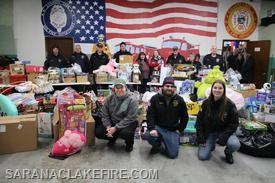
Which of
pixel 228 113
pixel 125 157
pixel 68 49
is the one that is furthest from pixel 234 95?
pixel 68 49

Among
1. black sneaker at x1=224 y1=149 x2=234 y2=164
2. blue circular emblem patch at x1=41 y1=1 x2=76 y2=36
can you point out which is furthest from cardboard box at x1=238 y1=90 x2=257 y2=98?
blue circular emblem patch at x1=41 y1=1 x2=76 y2=36

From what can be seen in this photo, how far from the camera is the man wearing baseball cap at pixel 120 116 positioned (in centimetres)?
304

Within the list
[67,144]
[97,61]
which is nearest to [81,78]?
[97,61]

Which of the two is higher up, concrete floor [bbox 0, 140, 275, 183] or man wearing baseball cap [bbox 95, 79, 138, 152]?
man wearing baseball cap [bbox 95, 79, 138, 152]

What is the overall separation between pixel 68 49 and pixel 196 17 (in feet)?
13.2

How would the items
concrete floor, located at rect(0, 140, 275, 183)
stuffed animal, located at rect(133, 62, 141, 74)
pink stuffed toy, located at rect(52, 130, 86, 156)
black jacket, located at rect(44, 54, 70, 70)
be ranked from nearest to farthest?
concrete floor, located at rect(0, 140, 275, 183) → pink stuffed toy, located at rect(52, 130, 86, 156) → stuffed animal, located at rect(133, 62, 141, 74) → black jacket, located at rect(44, 54, 70, 70)

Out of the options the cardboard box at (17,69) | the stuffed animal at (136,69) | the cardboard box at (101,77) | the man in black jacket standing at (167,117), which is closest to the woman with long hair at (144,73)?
the stuffed animal at (136,69)

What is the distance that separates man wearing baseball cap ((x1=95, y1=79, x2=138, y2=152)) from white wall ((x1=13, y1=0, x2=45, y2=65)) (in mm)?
4175

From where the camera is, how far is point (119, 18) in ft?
21.8

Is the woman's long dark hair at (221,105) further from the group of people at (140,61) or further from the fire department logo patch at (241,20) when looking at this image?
the fire department logo patch at (241,20)

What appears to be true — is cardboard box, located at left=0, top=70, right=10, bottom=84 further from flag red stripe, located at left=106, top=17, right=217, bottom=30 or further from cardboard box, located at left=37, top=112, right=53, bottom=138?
flag red stripe, located at left=106, top=17, right=217, bottom=30

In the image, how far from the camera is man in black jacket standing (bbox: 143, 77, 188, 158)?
118 inches

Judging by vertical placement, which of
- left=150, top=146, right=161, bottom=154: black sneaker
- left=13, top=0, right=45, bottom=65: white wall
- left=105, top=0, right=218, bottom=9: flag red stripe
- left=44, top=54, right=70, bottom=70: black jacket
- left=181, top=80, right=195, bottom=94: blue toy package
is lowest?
left=150, top=146, right=161, bottom=154: black sneaker

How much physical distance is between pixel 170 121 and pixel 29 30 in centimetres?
512
